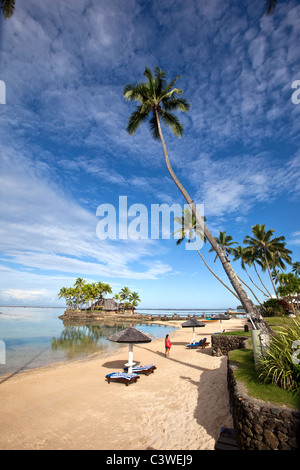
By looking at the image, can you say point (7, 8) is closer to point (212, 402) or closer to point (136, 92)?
point (136, 92)

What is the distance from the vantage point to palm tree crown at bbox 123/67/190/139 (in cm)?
1352

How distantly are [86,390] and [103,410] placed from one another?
2.67 m

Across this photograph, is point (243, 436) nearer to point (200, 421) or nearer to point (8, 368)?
point (200, 421)

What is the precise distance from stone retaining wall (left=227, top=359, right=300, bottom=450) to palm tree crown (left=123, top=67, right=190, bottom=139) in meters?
14.3

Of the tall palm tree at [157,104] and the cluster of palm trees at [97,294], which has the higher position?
the tall palm tree at [157,104]

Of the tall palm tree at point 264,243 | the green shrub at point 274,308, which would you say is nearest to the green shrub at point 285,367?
the green shrub at point 274,308

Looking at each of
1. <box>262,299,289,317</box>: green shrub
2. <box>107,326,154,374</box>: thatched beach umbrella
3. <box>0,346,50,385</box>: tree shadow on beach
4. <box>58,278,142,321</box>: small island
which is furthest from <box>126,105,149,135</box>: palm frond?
<box>58,278,142,321</box>: small island

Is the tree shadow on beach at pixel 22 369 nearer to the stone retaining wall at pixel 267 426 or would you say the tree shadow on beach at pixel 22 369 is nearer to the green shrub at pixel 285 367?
the stone retaining wall at pixel 267 426

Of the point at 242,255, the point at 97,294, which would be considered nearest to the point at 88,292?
the point at 97,294

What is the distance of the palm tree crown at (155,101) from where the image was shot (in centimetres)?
1352

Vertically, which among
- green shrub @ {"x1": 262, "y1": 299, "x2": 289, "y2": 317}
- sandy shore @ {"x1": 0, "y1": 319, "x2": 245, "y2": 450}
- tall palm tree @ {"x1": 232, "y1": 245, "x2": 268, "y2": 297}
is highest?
tall palm tree @ {"x1": 232, "y1": 245, "x2": 268, "y2": 297}

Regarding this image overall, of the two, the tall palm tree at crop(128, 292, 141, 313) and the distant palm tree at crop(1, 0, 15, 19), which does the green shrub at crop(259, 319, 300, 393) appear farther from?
the tall palm tree at crop(128, 292, 141, 313)

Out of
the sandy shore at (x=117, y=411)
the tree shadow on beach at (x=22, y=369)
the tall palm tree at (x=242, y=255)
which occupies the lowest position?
the tree shadow on beach at (x=22, y=369)

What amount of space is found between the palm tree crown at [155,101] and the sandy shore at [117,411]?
14.6 m
